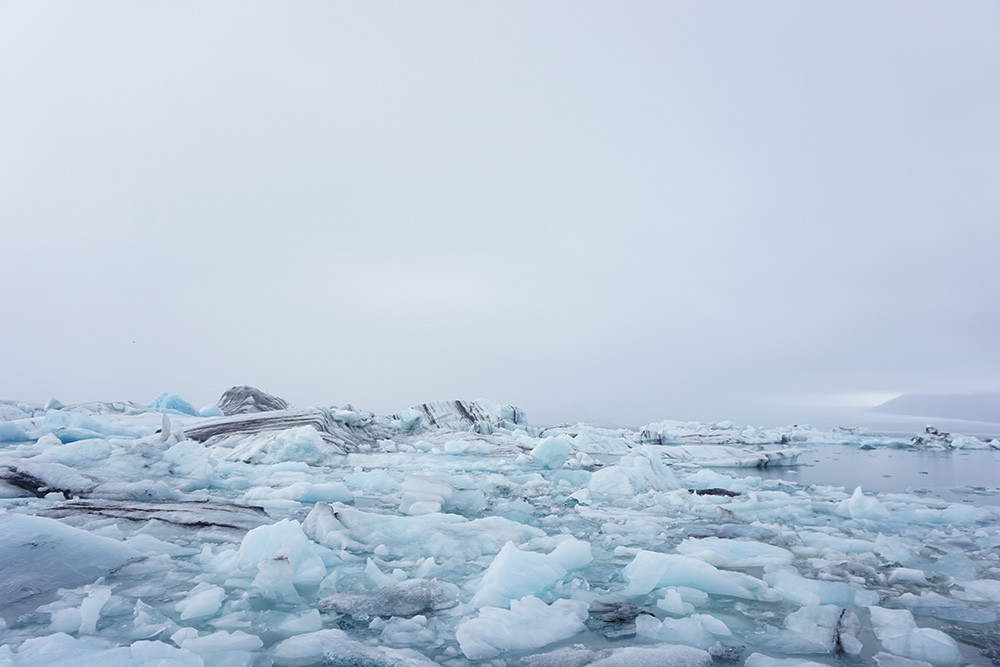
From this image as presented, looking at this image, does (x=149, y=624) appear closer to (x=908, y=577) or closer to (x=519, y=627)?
(x=519, y=627)

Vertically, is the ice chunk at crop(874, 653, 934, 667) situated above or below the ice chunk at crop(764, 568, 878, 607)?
above

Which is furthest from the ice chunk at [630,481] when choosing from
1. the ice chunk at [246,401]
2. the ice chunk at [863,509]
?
the ice chunk at [246,401]

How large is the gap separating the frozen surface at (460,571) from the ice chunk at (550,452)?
11.8 feet

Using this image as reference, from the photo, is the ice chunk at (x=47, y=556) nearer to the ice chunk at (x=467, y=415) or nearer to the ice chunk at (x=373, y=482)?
the ice chunk at (x=373, y=482)

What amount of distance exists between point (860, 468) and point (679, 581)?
1319cm

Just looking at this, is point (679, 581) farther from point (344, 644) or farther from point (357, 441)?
point (357, 441)

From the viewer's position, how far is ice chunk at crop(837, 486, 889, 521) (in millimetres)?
5617

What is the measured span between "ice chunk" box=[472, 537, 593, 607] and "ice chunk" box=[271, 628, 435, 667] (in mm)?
718

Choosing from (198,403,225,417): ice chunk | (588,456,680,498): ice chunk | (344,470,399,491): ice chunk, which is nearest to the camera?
(344,470,399,491): ice chunk

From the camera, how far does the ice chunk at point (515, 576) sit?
275cm

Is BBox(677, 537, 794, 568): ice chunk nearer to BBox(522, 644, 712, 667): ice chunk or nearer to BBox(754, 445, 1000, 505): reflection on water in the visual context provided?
BBox(522, 644, 712, 667): ice chunk

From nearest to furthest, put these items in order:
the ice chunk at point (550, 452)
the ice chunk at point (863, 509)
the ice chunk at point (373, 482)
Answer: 1. the ice chunk at point (863, 509)
2. the ice chunk at point (373, 482)
3. the ice chunk at point (550, 452)

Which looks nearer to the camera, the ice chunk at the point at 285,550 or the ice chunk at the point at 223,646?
the ice chunk at the point at 223,646

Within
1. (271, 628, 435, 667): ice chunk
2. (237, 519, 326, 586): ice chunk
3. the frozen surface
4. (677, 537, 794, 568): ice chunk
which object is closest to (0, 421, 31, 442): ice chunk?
the frozen surface
